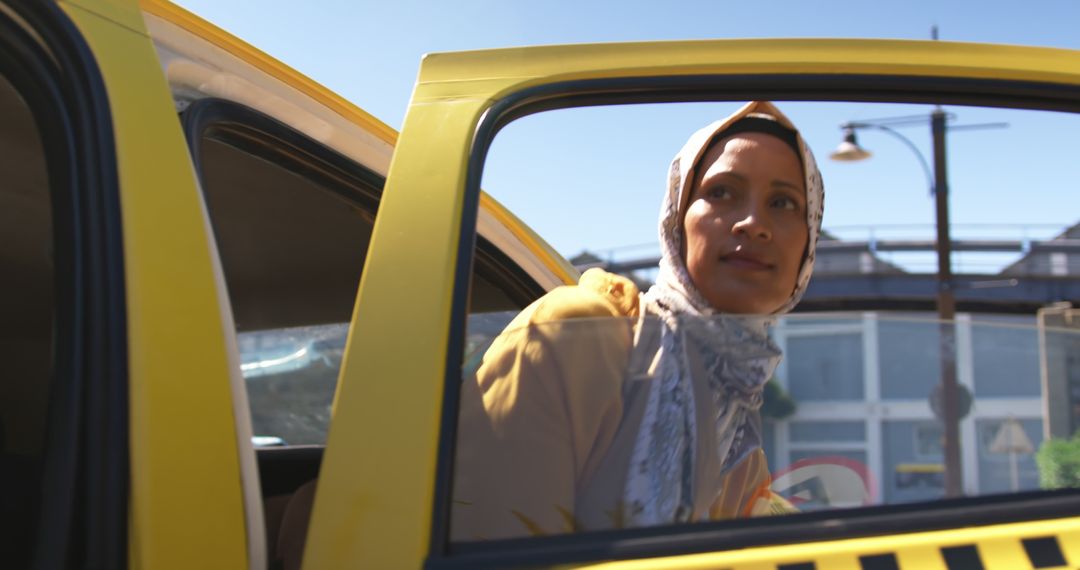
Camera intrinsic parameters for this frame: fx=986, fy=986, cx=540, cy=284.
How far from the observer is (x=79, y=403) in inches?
43.6

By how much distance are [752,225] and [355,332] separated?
74 cm

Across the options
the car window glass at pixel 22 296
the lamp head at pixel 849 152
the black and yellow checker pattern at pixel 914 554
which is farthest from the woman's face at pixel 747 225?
Answer: the lamp head at pixel 849 152

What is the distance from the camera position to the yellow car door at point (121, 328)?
3.57ft

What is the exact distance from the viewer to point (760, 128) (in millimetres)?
1647

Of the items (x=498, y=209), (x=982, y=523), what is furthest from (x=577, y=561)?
(x=498, y=209)

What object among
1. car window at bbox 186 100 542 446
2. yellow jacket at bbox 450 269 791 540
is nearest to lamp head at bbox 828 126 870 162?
car window at bbox 186 100 542 446

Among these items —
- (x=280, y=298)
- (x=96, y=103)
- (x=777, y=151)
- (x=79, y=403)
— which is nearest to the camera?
(x=79, y=403)

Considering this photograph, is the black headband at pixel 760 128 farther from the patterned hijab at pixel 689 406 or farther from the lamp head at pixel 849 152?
the lamp head at pixel 849 152

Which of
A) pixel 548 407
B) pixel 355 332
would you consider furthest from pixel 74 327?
pixel 548 407

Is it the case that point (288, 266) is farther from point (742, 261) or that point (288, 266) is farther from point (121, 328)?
point (121, 328)

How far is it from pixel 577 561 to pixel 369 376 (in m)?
0.32

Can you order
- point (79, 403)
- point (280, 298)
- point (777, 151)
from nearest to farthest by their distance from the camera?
point (79, 403), point (777, 151), point (280, 298)

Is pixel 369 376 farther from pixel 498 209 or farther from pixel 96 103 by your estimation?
pixel 498 209

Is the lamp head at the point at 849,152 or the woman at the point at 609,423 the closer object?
the woman at the point at 609,423
